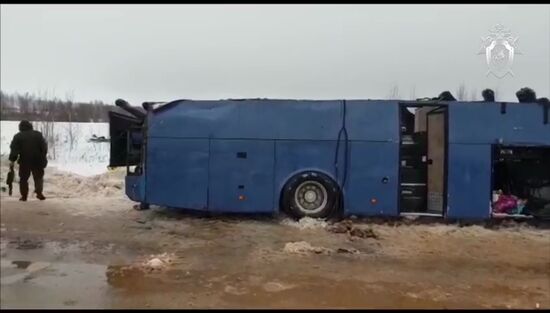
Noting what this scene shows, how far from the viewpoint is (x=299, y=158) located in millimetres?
10000

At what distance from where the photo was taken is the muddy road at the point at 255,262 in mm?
5773

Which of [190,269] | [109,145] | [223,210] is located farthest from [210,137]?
[190,269]

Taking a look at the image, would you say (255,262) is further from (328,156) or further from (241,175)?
(328,156)

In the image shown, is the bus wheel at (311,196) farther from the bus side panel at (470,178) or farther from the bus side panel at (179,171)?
the bus side panel at (470,178)

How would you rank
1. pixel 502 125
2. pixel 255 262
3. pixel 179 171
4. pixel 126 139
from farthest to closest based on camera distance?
pixel 126 139 → pixel 179 171 → pixel 502 125 → pixel 255 262

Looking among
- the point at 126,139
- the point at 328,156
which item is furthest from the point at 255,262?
the point at 126,139

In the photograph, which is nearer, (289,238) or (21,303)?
(21,303)

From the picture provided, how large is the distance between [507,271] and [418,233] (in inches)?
87.1

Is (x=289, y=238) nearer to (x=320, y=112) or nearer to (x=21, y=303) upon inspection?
(x=320, y=112)

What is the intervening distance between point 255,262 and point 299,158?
2999mm

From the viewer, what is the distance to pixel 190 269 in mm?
6961

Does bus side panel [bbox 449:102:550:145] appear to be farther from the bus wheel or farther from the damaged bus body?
the bus wheel

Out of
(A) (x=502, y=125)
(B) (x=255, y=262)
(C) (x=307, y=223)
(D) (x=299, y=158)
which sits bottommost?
(B) (x=255, y=262)

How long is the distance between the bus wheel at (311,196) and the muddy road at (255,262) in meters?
0.28
